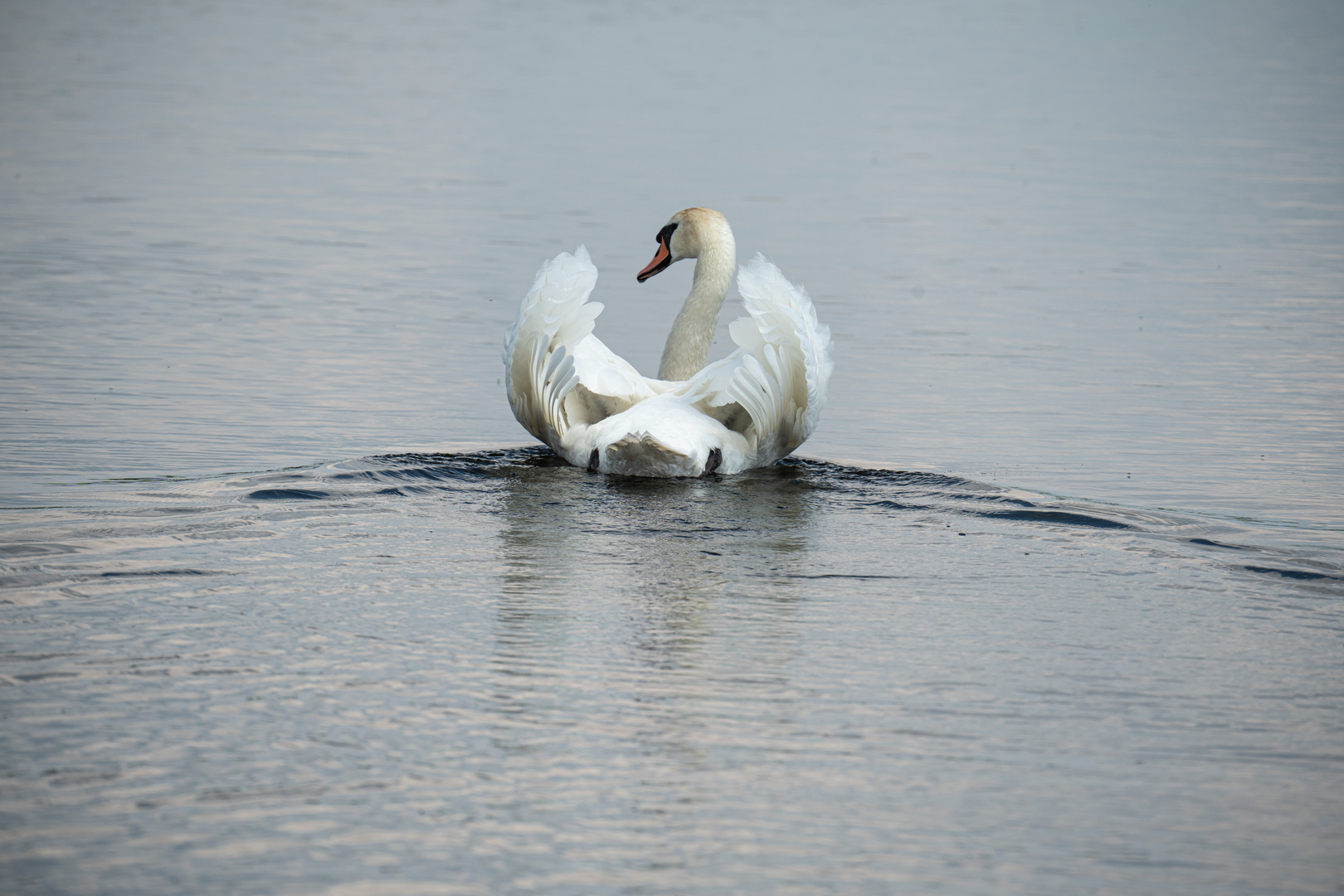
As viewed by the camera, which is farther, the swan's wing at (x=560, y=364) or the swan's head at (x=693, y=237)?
the swan's head at (x=693, y=237)

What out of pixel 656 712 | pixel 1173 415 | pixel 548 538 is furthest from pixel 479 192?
pixel 656 712

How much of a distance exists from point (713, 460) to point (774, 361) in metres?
0.56

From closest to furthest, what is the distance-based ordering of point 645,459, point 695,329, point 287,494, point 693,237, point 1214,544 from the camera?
point 1214,544, point 287,494, point 645,459, point 695,329, point 693,237

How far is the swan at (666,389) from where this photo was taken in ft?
25.3

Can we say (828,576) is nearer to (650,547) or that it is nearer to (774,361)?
(650,547)

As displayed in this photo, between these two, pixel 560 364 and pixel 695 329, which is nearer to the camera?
pixel 560 364

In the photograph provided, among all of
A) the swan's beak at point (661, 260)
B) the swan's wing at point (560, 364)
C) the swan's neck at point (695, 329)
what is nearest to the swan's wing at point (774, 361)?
the swan's wing at point (560, 364)

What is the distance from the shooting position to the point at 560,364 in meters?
7.94

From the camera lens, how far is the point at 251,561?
232 inches

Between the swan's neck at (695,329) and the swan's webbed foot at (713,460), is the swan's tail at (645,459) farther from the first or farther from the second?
the swan's neck at (695,329)

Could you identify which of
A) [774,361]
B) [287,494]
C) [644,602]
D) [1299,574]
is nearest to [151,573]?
[287,494]

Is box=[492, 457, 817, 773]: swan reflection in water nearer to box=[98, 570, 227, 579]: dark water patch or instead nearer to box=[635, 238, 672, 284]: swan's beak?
box=[98, 570, 227, 579]: dark water patch

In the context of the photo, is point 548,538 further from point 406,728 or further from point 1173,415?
point 1173,415

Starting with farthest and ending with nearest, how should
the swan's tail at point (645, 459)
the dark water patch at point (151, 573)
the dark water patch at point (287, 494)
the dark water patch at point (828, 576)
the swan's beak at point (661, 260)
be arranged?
the swan's beak at point (661, 260) → the swan's tail at point (645, 459) → the dark water patch at point (287, 494) → the dark water patch at point (828, 576) → the dark water patch at point (151, 573)
